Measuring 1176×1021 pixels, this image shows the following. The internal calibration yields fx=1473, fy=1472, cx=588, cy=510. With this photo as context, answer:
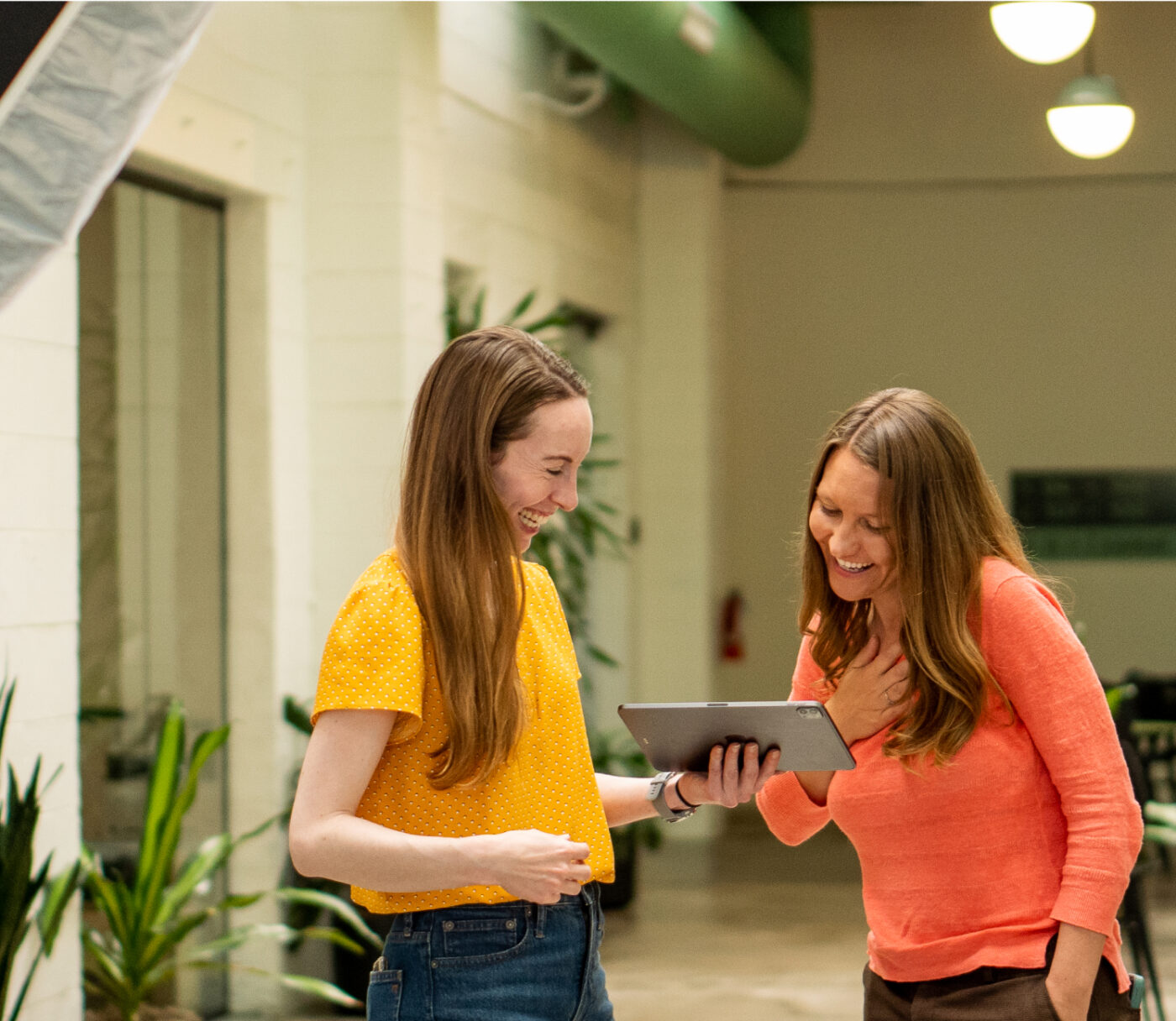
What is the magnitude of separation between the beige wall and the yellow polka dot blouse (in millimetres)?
6471

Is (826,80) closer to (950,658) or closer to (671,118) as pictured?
(671,118)

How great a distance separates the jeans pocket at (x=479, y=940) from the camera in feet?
4.49

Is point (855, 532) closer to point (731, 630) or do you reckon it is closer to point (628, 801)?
point (628, 801)

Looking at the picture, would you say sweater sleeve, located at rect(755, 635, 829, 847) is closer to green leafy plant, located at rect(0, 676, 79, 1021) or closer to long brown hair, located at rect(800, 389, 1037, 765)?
long brown hair, located at rect(800, 389, 1037, 765)

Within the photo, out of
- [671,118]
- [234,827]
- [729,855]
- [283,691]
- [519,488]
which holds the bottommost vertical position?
[729,855]

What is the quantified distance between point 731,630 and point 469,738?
6749 millimetres

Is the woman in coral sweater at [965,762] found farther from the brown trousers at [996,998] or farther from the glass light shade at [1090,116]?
the glass light shade at [1090,116]

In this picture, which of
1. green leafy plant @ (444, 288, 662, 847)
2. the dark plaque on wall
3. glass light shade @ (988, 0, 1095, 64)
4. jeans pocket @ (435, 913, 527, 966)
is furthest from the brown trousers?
the dark plaque on wall

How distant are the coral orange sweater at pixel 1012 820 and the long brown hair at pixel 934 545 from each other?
0.03 m

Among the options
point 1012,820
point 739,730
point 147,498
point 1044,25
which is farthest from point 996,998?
point 1044,25

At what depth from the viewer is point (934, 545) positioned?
1.66 m

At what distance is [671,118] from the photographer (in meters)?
7.32

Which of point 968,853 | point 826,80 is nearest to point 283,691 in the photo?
point 968,853

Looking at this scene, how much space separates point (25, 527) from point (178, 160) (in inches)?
48.1
